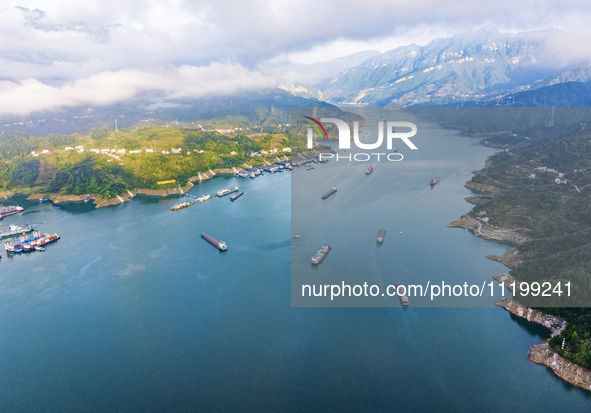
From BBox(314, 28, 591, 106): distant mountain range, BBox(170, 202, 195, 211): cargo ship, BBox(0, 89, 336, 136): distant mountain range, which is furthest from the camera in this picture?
BBox(314, 28, 591, 106): distant mountain range

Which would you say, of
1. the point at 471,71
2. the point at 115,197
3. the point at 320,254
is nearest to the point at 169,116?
the point at 115,197

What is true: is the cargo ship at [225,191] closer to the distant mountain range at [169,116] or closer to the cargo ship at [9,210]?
the cargo ship at [9,210]

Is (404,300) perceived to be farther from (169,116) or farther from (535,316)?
(169,116)

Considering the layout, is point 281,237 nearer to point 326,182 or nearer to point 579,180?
point 326,182

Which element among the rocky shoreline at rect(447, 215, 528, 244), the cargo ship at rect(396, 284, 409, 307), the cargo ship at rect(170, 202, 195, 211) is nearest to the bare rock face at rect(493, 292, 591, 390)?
the cargo ship at rect(396, 284, 409, 307)

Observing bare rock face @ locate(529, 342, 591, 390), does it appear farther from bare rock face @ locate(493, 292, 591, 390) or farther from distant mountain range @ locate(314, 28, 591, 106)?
distant mountain range @ locate(314, 28, 591, 106)

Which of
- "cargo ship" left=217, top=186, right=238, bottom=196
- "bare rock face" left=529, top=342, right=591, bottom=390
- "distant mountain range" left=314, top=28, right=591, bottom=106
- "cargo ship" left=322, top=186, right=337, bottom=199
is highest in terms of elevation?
"distant mountain range" left=314, top=28, right=591, bottom=106
